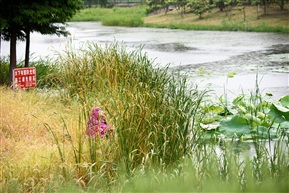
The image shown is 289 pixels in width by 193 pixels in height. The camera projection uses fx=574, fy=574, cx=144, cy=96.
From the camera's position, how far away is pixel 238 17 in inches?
1073

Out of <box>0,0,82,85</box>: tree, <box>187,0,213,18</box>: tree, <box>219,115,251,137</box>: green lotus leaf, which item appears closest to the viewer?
<box>219,115,251,137</box>: green lotus leaf

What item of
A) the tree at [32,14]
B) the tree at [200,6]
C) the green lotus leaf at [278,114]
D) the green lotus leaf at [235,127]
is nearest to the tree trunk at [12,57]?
Answer: the tree at [32,14]

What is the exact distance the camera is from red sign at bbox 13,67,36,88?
21.2 ft

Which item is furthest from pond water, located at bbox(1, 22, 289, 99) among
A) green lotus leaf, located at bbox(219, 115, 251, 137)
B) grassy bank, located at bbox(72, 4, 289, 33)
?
grassy bank, located at bbox(72, 4, 289, 33)

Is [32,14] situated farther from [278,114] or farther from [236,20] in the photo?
[236,20]

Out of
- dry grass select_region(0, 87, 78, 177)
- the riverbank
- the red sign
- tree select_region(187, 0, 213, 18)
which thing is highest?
tree select_region(187, 0, 213, 18)

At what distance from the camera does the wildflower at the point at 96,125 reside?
4.05 m

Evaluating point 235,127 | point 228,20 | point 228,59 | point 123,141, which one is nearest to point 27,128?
point 123,141

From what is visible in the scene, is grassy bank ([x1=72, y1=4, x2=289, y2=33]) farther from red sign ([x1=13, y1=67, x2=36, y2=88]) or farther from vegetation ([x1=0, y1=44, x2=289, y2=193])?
vegetation ([x1=0, y1=44, x2=289, y2=193])

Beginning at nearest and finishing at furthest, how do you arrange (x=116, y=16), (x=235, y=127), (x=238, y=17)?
(x=235, y=127) → (x=238, y=17) → (x=116, y=16)

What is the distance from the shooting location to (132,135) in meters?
3.97

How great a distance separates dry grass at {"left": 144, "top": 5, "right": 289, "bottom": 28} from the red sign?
17.3 meters

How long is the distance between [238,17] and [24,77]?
21795 millimetres

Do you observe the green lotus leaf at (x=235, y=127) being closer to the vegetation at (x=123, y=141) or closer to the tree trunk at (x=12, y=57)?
the vegetation at (x=123, y=141)
